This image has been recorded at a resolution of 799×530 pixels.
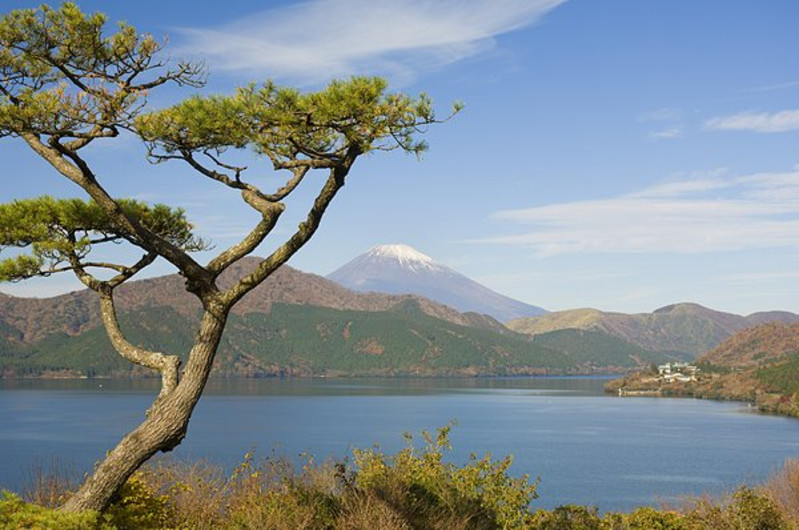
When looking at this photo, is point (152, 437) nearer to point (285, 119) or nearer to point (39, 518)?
point (39, 518)

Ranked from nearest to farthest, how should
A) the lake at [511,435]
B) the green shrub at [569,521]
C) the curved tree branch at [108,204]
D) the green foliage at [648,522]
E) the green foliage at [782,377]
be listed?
the curved tree branch at [108,204] < the green shrub at [569,521] < the green foliage at [648,522] < the lake at [511,435] < the green foliage at [782,377]

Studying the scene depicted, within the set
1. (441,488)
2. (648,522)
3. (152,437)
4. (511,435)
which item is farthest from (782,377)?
(152,437)

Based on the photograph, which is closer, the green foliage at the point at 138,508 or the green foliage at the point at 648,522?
the green foliage at the point at 138,508

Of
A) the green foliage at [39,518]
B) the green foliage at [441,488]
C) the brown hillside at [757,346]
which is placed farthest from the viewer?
the brown hillside at [757,346]

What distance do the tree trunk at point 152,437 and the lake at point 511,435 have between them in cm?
1415

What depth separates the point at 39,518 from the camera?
6766 millimetres

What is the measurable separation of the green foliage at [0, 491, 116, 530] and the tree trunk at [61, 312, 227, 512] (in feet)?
0.86

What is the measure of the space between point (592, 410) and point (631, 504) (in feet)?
220

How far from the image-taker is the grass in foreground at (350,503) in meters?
8.02

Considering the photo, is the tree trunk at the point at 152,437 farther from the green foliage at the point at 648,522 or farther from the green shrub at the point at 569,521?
the green foliage at the point at 648,522

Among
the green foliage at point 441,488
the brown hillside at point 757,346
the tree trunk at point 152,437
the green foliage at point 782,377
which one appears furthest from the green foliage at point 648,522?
the brown hillside at point 757,346

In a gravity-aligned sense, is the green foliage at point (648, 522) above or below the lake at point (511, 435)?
above

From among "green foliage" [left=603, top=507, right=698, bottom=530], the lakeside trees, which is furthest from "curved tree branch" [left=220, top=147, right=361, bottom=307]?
"green foliage" [left=603, top=507, right=698, bottom=530]

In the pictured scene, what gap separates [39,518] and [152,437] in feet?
3.81
